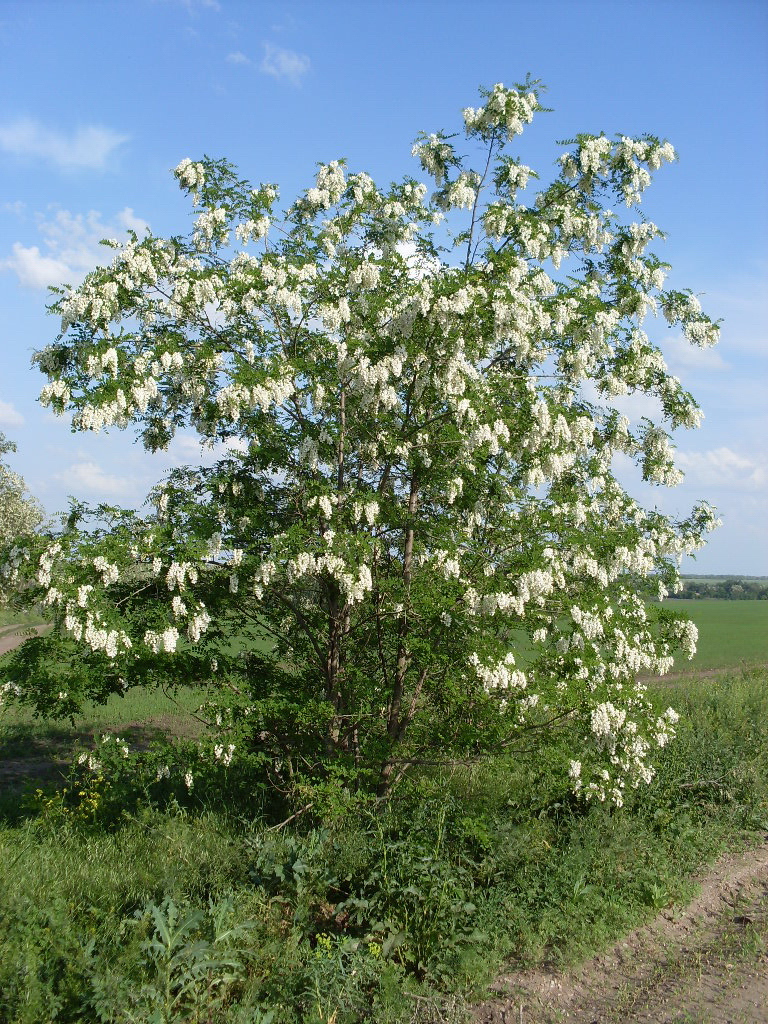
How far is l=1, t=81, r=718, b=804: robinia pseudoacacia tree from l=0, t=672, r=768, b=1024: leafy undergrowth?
84 cm

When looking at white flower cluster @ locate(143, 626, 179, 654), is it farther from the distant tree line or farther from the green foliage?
the distant tree line

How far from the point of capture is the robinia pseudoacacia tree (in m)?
7.41

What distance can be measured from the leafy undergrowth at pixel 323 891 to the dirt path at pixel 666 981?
0.19 meters

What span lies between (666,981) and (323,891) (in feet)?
9.75

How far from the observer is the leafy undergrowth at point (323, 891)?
16.5 feet

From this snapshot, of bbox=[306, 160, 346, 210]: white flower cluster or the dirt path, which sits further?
bbox=[306, 160, 346, 210]: white flower cluster

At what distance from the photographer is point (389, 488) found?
920 cm

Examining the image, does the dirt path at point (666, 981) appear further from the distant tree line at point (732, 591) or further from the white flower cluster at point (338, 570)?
the distant tree line at point (732, 591)

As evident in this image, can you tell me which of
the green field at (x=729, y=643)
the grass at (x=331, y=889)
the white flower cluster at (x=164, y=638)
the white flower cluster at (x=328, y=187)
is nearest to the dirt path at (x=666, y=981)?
the grass at (x=331, y=889)

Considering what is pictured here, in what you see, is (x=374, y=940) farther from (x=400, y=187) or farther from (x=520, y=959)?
(x=400, y=187)

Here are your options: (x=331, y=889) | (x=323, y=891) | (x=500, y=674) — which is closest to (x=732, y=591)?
(x=500, y=674)

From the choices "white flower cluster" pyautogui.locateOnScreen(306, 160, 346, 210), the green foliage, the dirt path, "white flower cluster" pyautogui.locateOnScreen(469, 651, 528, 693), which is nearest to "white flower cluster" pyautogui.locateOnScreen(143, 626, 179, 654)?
"white flower cluster" pyautogui.locateOnScreen(469, 651, 528, 693)

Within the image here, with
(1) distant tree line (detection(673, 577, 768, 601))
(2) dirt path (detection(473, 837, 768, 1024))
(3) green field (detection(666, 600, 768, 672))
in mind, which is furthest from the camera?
(1) distant tree line (detection(673, 577, 768, 601))

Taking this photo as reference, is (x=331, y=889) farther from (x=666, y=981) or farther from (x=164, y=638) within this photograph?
(x=666, y=981)
